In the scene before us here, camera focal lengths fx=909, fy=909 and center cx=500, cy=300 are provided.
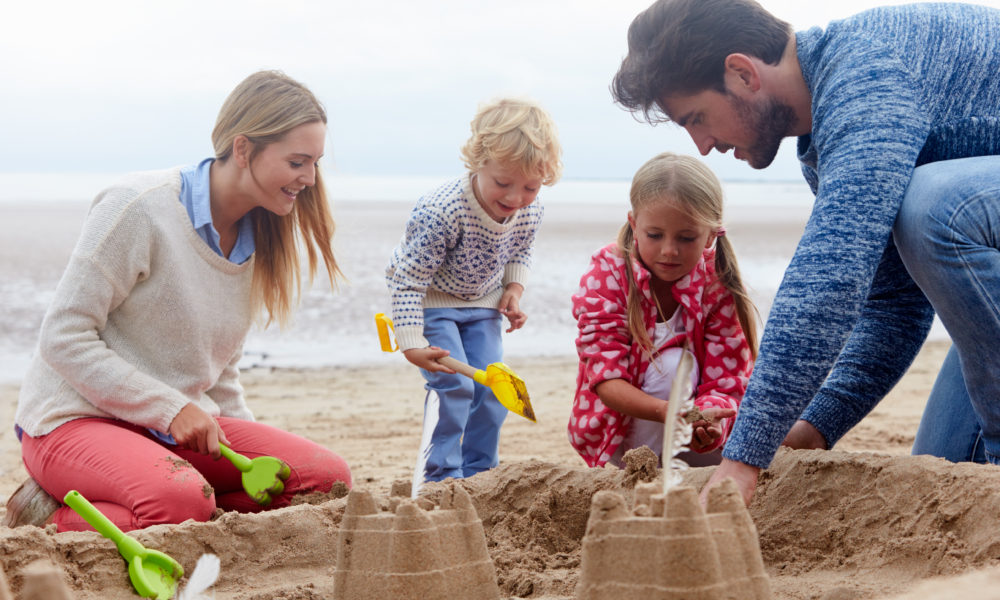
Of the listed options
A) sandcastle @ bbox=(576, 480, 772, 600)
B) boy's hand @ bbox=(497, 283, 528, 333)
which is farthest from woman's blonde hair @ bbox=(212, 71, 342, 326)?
sandcastle @ bbox=(576, 480, 772, 600)

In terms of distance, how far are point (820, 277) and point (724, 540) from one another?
667 millimetres

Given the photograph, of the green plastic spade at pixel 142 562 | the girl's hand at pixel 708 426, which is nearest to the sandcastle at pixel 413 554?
the green plastic spade at pixel 142 562

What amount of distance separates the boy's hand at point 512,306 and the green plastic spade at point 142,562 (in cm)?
171

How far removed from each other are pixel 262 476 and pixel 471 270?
3.80 feet

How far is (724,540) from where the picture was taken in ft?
5.67

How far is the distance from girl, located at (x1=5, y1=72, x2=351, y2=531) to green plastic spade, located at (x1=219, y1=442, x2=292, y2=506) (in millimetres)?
86

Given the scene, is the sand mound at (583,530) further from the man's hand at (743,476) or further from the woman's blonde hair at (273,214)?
the woman's blonde hair at (273,214)

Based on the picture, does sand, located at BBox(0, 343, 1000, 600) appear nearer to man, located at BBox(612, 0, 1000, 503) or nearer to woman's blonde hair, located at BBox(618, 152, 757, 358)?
man, located at BBox(612, 0, 1000, 503)

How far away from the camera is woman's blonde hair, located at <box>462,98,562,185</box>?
3.40 m

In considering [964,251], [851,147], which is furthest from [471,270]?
[964,251]

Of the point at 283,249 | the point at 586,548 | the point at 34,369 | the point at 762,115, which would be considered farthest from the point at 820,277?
the point at 34,369

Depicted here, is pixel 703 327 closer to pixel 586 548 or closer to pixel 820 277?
pixel 820 277

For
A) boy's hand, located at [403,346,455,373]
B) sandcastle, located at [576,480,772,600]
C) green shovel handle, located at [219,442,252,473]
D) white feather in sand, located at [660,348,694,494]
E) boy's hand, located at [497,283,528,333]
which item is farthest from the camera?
boy's hand, located at [497,283,528,333]

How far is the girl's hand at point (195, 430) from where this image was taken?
9.68 feet
